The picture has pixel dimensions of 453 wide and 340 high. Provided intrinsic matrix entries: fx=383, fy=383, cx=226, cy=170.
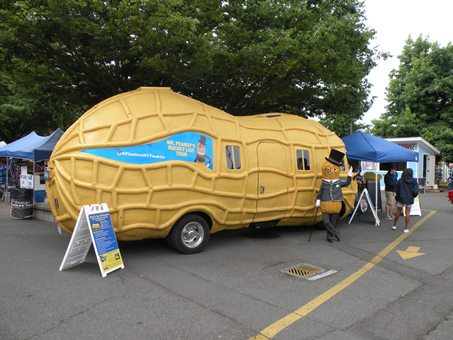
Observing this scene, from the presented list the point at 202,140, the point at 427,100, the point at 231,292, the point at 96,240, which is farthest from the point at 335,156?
the point at 427,100

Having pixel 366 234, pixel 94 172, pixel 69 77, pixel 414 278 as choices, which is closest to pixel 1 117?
pixel 69 77

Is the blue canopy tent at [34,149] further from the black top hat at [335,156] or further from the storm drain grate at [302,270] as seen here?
the storm drain grate at [302,270]

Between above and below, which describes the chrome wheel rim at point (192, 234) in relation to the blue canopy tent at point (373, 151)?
below

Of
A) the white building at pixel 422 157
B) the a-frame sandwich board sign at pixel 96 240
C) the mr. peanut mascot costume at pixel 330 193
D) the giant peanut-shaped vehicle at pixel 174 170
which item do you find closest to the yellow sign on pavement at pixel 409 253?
the mr. peanut mascot costume at pixel 330 193

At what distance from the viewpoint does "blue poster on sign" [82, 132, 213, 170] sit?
20.1 ft

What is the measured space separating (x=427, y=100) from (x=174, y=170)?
25.8m

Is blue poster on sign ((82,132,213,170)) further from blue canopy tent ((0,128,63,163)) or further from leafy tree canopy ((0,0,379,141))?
blue canopy tent ((0,128,63,163))

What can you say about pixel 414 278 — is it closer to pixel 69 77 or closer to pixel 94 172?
pixel 94 172

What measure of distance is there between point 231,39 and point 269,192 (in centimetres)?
381

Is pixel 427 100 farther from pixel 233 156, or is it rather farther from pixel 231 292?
pixel 231 292

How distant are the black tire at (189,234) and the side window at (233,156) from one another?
3.93 ft

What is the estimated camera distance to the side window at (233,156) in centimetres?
739

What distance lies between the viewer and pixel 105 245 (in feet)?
18.9

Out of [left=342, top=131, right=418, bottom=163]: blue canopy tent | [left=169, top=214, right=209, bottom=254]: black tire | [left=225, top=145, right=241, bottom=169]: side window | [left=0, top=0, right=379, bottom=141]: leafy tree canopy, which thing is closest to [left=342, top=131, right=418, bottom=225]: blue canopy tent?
[left=342, top=131, right=418, bottom=163]: blue canopy tent
